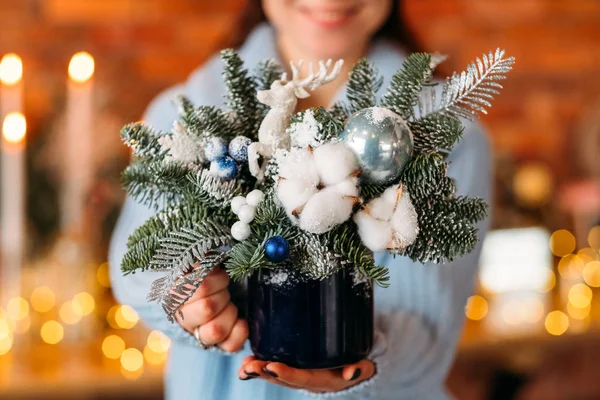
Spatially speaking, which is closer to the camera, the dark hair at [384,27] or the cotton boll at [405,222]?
the cotton boll at [405,222]

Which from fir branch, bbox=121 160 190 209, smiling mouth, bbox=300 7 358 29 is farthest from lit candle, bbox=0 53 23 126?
fir branch, bbox=121 160 190 209

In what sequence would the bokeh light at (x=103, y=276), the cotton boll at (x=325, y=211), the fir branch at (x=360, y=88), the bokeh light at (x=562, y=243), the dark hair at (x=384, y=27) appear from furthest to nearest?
the bokeh light at (x=562, y=243) → the bokeh light at (x=103, y=276) → the dark hair at (x=384, y=27) → the fir branch at (x=360, y=88) → the cotton boll at (x=325, y=211)

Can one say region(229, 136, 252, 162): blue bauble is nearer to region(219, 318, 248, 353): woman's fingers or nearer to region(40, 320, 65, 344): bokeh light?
region(219, 318, 248, 353): woman's fingers

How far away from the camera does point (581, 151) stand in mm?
2121

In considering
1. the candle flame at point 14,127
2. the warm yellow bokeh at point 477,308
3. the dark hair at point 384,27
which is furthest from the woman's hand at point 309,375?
the warm yellow bokeh at point 477,308

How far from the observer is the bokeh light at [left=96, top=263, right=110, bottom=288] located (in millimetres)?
1464

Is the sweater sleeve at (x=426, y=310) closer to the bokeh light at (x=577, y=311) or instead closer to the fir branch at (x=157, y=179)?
the fir branch at (x=157, y=179)

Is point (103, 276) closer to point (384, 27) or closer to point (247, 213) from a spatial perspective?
point (384, 27)

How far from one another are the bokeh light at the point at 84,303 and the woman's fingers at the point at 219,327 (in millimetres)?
847

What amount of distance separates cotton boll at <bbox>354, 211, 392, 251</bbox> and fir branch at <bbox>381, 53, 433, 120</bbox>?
10 cm

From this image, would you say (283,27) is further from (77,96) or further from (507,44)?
(507,44)

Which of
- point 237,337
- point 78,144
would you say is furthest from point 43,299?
point 237,337

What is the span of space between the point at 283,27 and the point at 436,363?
0.44 m

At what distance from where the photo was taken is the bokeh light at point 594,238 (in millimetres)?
1929
